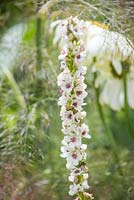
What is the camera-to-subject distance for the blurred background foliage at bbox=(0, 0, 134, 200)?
806 mm

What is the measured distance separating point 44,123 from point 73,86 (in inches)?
14.4

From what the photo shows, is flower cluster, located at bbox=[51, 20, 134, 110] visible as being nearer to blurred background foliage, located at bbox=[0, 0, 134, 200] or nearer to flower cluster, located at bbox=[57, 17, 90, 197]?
blurred background foliage, located at bbox=[0, 0, 134, 200]

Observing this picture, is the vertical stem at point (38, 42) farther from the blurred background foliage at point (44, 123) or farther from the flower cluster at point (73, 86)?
the flower cluster at point (73, 86)

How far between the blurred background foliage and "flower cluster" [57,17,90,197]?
22cm

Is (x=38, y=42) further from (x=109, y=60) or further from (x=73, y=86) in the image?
(x=73, y=86)

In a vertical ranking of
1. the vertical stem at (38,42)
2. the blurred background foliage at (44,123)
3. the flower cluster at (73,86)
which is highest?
the vertical stem at (38,42)

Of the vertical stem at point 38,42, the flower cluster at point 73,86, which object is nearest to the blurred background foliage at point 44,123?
the vertical stem at point 38,42

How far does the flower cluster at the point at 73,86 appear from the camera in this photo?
53cm

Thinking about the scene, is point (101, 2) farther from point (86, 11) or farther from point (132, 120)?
point (132, 120)

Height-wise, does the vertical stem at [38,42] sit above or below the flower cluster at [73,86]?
above

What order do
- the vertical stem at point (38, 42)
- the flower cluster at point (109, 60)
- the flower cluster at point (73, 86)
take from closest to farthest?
the flower cluster at point (73, 86) → the flower cluster at point (109, 60) → the vertical stem at point (38, 42)

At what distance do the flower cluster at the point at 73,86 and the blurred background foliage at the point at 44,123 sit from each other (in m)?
0.22

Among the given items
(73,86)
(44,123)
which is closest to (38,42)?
(44,123)

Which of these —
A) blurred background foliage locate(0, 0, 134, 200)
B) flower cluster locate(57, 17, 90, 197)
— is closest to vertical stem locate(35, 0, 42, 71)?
blurred background foliage locate(0, 0, 134, 200)
